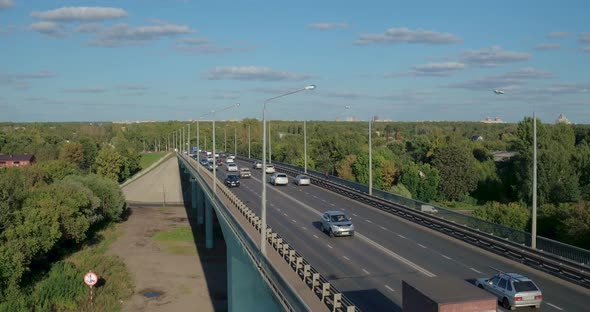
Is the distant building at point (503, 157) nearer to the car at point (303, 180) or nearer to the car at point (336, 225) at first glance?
the car at point (303, 180)

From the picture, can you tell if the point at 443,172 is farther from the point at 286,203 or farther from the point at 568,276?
the point at 568,276

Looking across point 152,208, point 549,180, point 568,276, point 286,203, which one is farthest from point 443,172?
point 568,276

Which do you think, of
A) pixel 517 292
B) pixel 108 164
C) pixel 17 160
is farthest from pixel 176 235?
pixel 17 160

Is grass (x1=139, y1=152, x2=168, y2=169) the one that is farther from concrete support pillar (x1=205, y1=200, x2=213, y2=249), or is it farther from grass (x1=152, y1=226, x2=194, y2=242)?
concrete support pillar (x1=205, y1=200, x2=213, y2=249)

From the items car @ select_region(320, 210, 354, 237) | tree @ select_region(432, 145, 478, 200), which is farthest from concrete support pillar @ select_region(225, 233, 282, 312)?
tree @ select_region(432, 145, 478, 200)

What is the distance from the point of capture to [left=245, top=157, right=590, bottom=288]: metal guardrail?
22.7m

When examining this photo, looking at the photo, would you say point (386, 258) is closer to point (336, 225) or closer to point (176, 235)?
point (336, 225)

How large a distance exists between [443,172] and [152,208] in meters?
51.6

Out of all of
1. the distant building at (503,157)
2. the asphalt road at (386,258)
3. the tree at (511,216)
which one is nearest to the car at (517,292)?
the asphalt road at (386,258)

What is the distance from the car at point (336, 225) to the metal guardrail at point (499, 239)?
5.57 m

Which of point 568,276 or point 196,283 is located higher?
point 568,276

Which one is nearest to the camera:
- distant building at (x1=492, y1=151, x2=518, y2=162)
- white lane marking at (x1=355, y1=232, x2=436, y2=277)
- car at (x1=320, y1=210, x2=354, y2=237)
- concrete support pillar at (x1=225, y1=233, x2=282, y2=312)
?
white lane marking at (x1=355, y1=232, x2=436, y2=277)

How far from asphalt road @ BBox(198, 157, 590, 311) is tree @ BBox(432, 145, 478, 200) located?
199 feet

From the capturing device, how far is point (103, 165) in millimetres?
133375
